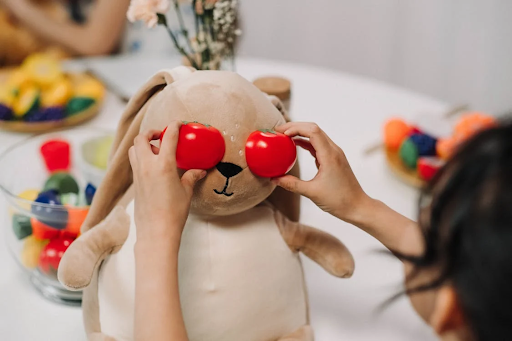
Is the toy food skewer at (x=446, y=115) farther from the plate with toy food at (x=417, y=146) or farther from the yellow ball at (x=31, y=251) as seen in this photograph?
the yellow ball at (x=31, y=251)

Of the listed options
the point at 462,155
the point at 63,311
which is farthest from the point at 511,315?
the point at 63,311

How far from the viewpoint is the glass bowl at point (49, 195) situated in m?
0.63

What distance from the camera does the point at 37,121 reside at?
0.95 m

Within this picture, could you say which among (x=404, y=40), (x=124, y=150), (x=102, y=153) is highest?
(x=124, y=150)

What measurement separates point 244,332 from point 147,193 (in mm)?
182

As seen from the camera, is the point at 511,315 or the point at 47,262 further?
the point at 47,262

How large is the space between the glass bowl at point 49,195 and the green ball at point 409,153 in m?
0.47

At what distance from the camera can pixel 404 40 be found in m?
1.80

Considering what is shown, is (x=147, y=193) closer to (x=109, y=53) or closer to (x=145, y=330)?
(x=145, y=330)

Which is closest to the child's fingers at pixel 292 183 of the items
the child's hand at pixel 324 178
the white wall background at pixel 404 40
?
the child's hand at pixel 324 178

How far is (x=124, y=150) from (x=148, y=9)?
201 mm

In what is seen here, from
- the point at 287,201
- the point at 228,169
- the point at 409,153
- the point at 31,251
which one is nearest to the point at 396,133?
the point at 409,153

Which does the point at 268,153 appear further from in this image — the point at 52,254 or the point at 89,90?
the point at 89,90

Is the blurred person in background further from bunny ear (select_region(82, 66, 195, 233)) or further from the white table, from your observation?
bunny ear (select_region(82, 66, 195, 233))
